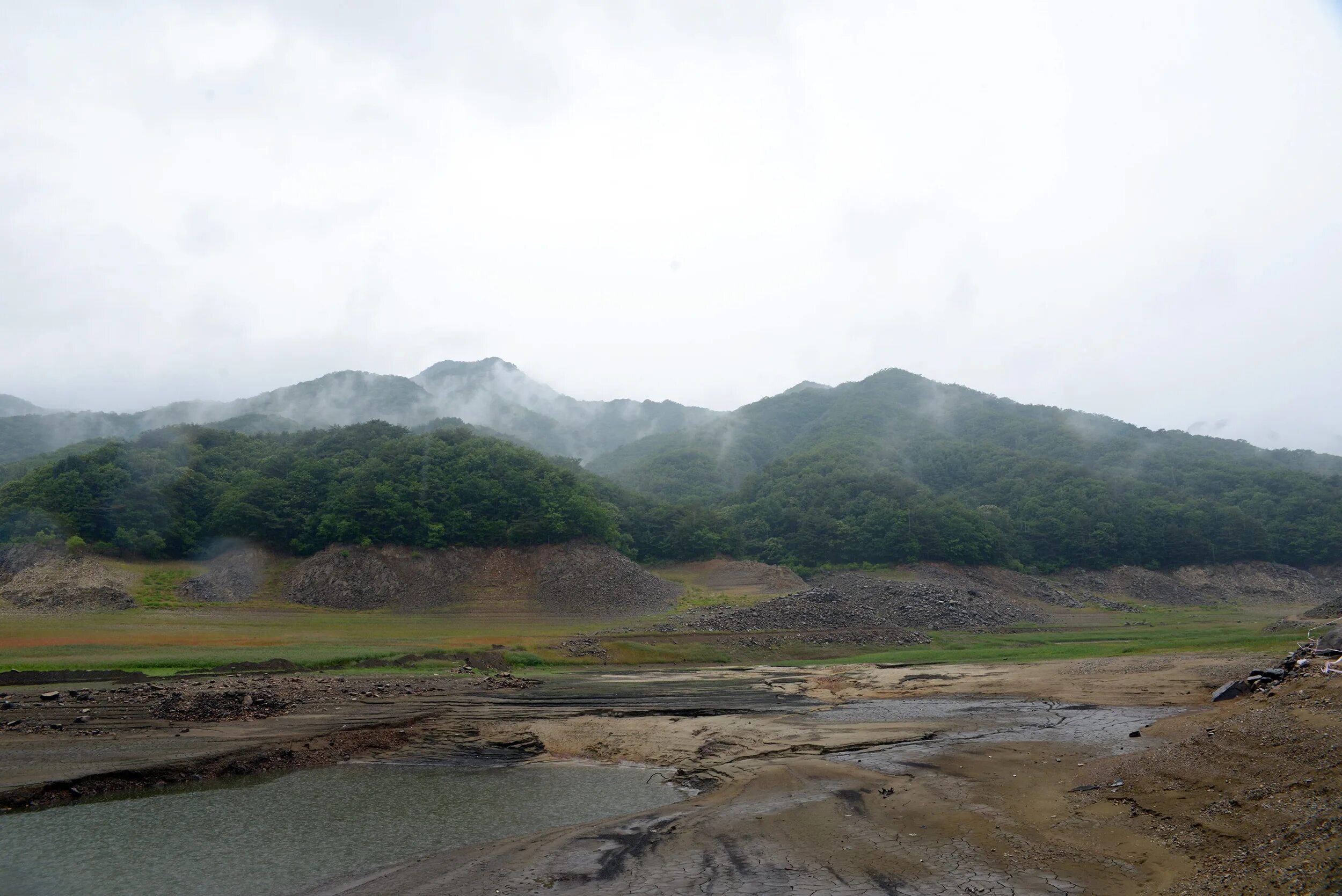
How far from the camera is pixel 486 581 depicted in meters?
72.2

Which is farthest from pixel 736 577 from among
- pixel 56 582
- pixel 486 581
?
pixel 56 582

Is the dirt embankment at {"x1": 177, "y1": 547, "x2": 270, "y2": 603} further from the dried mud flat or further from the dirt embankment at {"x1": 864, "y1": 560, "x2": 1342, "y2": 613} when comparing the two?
the dirt embankment at {"x1": 864, "y1": 560, "x2": 1342, "y2": 613}

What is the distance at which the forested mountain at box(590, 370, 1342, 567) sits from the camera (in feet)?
327

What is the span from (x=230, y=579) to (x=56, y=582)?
11670 millimetres

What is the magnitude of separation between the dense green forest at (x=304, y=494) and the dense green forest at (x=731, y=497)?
0.65 feet

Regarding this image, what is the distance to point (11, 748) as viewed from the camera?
17.6 metres

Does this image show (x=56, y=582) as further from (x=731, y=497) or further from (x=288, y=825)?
(x=731, y=497)

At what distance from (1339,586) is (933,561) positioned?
178 feet

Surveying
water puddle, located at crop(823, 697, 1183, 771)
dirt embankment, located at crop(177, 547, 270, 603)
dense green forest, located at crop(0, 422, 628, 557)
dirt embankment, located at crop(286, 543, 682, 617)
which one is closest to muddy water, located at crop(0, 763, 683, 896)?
water puddle, located at crop(823, 697, 1183, 771)

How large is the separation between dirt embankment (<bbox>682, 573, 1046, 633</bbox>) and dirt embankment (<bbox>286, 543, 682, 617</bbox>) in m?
14.5

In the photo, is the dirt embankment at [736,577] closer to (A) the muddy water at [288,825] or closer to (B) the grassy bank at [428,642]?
(B) the grassy bank at [428,642]

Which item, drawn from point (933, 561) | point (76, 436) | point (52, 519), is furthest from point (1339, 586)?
point (76, 436)

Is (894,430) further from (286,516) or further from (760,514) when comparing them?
(286,516)

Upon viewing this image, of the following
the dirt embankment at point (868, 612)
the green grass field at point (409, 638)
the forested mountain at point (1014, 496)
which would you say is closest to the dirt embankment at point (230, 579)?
the green grass field at point (409, 638)
